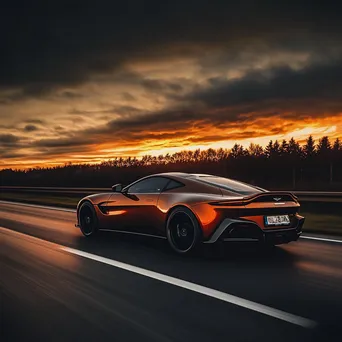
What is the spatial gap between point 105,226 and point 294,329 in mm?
5918

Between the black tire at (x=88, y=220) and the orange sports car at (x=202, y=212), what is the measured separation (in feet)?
2.15

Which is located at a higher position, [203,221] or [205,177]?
[205,177]

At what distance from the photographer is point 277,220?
23.6 feet

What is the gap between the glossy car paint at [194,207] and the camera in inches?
275

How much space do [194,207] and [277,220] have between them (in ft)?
4.27

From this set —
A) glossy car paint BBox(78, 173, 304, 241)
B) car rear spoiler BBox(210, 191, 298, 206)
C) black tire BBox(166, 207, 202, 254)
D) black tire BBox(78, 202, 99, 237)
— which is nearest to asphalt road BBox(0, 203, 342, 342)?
black tire BBox(166, 207, 202, 254)

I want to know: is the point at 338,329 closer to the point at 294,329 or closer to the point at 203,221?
the point at 294,329

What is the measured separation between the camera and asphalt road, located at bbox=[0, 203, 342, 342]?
12.4ft

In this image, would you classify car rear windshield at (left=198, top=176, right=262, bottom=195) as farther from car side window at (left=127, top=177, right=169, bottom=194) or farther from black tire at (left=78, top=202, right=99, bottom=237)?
black tire at (left=78, top=202, right=99, bottom=237)

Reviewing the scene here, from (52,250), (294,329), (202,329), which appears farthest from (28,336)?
(52,250)

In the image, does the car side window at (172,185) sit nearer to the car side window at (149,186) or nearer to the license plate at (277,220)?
the car side window at (149,186)

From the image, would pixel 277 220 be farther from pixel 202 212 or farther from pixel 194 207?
pixel 194 207

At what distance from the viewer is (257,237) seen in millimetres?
6926

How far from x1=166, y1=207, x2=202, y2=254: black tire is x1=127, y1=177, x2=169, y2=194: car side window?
814 mm
